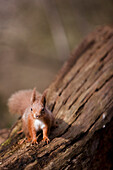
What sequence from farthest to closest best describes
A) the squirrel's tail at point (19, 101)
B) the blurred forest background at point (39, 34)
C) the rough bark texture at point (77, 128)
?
the blurred forest background at point (39, 34), the squirrel's tail at point (19, 101), the rough bark texture at point (77, 128)

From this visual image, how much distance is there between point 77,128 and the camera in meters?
1.82

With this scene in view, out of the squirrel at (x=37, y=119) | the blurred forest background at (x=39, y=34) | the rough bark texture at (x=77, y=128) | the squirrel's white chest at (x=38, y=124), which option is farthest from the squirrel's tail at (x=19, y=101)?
the blurred forest background at (x=39, y=34)

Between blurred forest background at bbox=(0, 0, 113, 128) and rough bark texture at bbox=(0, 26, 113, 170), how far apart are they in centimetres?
341

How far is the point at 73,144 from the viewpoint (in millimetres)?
1674

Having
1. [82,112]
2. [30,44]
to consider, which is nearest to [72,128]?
[82,112]

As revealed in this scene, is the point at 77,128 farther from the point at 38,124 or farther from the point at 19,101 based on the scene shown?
the point at 19,101

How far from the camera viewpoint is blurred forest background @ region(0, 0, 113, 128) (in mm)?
6379

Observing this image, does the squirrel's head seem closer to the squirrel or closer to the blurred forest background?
the squirrel

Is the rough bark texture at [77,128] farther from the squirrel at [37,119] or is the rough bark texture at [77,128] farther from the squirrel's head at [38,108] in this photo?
the squirrel's head at [38,108]

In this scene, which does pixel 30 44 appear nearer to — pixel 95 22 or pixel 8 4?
pixel 8 4

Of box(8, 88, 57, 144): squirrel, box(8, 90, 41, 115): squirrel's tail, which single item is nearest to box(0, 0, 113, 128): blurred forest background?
box(8, 90, 41, 115): squirrel's tail

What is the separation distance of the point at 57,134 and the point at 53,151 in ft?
0.69

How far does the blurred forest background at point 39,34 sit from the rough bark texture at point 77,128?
3413mm

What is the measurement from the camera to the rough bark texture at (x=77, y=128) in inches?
61.8
